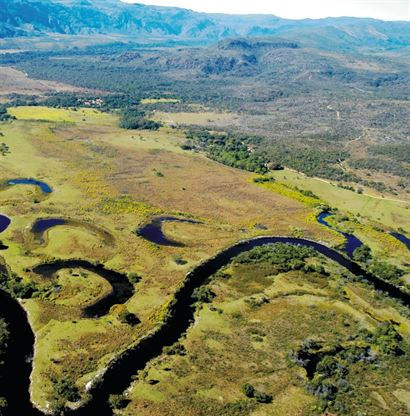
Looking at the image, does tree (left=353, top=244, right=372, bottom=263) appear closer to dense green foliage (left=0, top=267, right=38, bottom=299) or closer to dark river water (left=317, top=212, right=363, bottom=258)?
dark river water (left=317, top=212, right=363, bottom=258)

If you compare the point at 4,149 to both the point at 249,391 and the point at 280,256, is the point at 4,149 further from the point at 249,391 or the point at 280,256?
the point at 249,391

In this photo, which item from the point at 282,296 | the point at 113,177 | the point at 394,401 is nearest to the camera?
the point at 394,401

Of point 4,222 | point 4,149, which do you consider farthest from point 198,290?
point 4,149

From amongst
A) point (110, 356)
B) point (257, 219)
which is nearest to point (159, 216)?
point (257, 219)

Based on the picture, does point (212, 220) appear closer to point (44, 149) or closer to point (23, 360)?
point (23, 360)

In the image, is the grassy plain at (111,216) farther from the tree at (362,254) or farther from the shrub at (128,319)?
the tree at (362,254)


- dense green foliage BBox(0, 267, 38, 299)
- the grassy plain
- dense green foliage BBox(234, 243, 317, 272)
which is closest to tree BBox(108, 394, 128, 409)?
the grassy plain

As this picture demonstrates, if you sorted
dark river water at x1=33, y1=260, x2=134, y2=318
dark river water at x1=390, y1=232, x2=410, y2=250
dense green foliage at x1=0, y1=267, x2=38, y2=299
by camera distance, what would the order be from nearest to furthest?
dark river water at x1=33, y1=260, x2=134, y2=318 < dense green foliage at x1=0, y1=267, x2=38, y2=299 < dark river water at x1=390, y1=232, x2=410, y2=250
